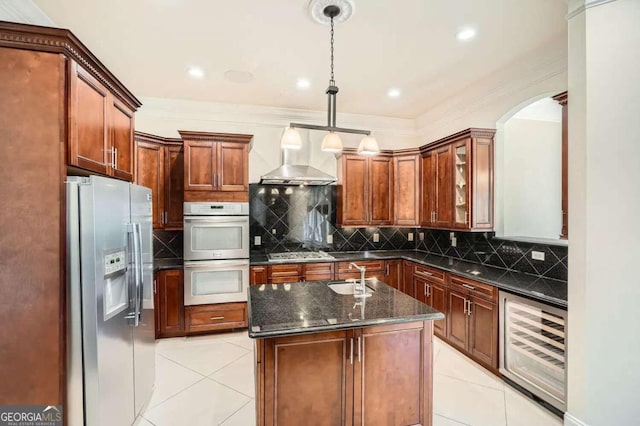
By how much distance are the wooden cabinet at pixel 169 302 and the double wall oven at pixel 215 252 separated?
10cm

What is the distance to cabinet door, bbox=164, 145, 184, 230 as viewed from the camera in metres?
3.85

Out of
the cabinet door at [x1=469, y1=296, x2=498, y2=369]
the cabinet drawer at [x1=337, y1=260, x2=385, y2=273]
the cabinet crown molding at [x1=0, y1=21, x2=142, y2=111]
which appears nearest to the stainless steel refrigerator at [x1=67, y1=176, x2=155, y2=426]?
the cabinet crown molding at [x1=0, y1=21, x2=142, y2=111]

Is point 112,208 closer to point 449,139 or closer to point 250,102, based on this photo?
point 250,102

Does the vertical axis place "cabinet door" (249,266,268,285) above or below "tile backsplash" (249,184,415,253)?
below

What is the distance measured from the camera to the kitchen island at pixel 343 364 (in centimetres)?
174

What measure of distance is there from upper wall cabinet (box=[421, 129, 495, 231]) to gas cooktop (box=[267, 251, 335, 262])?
60.3 inches

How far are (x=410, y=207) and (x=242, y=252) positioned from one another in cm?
249

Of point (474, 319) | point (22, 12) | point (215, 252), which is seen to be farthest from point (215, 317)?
point (22, 12)

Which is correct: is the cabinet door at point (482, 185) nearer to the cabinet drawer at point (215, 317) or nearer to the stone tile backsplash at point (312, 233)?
the stone tile backsplash at point (312, 233)

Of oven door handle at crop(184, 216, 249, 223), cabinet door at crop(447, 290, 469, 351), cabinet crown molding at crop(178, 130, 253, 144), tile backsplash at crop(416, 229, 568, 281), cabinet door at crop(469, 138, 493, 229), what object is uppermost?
cabinet crown molding at crop(178, 130, 253, 144)

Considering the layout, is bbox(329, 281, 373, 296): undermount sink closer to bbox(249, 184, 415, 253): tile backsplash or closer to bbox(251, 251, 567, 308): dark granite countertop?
bbox(251, 251, 567, 308): dark granite countertop

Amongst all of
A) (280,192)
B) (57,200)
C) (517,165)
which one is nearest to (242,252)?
(280,192)

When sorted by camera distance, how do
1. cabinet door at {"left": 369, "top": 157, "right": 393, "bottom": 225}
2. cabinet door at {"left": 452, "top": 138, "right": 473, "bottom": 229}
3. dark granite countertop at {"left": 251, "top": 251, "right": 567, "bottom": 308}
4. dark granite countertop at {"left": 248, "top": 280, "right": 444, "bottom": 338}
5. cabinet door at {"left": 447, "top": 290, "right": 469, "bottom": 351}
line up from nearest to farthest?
dark granite countertop at {"left": 248, "top": 280, "right": 444, "bottom": 338}
dark granite countertop at {"left": 251, "top": 251, "right": 567, "bottom": 308}
cabinet door at {"left": 447, "top": 290, "right": 469, "bottom": 351}
cabinet door at {"left": 452, "top": 138, "right": 473, "bottom": 229}
cabinet door at {"left": 369, "top": 157, "right": 393, "bottom": 225}

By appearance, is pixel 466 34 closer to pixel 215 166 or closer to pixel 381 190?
pixel 381 190
